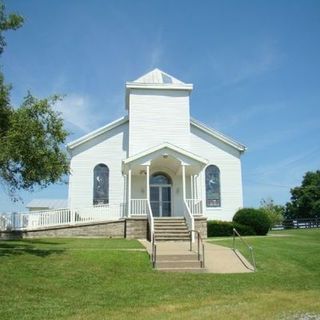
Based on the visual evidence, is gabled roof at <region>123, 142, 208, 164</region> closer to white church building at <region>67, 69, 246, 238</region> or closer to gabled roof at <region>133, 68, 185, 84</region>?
white church building at <region>67, 69, 246, 238</region>

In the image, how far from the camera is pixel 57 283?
41.5ft

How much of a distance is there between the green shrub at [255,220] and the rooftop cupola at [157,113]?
18.2 feet

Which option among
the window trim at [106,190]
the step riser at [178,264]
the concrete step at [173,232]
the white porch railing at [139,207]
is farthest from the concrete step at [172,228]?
the step riser at [178,264]

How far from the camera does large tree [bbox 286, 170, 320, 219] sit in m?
61.7

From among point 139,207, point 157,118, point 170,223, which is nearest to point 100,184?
point 139,207

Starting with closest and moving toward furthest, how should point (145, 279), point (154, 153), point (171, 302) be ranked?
point (171, 302) < point (145, 279) < point (154, 153)

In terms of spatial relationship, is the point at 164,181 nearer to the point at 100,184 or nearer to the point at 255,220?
the point at 100,184

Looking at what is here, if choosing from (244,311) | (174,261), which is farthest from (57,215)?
(244,311)

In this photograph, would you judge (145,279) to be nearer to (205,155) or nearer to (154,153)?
(154,153)

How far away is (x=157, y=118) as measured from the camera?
3020 centimetres

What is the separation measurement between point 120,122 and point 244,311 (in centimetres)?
2182

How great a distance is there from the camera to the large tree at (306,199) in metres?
61.7

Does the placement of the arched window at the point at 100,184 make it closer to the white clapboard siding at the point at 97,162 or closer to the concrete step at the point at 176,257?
the white clapboard siding at the point at 97,162

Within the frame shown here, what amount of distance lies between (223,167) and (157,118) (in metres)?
5.30
